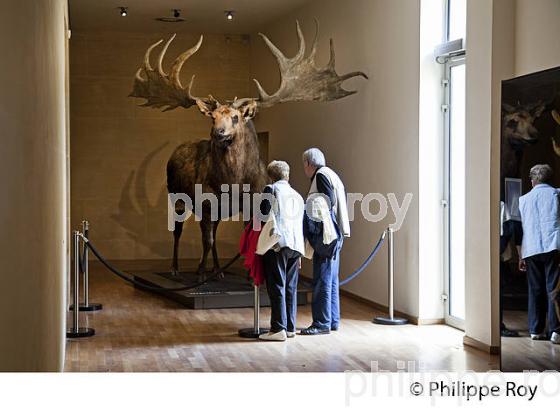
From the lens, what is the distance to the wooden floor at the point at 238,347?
685 cm

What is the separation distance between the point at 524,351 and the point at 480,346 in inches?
50.4

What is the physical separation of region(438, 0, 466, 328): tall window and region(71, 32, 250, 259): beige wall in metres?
7.35

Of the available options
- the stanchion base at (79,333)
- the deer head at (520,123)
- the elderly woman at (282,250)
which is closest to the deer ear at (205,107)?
the elderly woman at (282,250)

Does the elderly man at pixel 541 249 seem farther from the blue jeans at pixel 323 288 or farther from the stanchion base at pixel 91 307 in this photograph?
the stanchion base at pixel 91 307

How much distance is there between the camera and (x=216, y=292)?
387 inches

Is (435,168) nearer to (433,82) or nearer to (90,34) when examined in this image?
(433,82)

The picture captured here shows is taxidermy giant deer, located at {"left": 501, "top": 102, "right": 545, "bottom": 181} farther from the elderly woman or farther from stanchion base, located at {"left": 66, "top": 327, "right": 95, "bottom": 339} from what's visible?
stanchion base, located at {"left": 66, "top": 327, "right": 95, "bottom": 339}

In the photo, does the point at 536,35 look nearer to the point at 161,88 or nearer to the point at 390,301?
the point at 390,301

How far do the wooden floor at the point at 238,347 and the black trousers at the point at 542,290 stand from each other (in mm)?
860

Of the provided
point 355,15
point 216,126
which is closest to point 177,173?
point 216,126

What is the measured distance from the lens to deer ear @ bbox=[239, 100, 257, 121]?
10.0m

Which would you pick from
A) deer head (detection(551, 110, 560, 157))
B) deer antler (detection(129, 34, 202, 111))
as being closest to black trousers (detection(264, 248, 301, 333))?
deer head (detection(551, 110, 560, 157))

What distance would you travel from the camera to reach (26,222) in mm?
2936

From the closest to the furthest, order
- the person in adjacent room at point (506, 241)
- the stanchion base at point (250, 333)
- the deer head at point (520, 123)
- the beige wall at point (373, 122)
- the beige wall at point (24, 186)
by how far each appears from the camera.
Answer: the beige wall at point (24, 186), the deer head at point (520, 123), the person in adjacent room at point (506, 241), the stanchion base at point (250, 333), the beige wall at point (373, 122)
